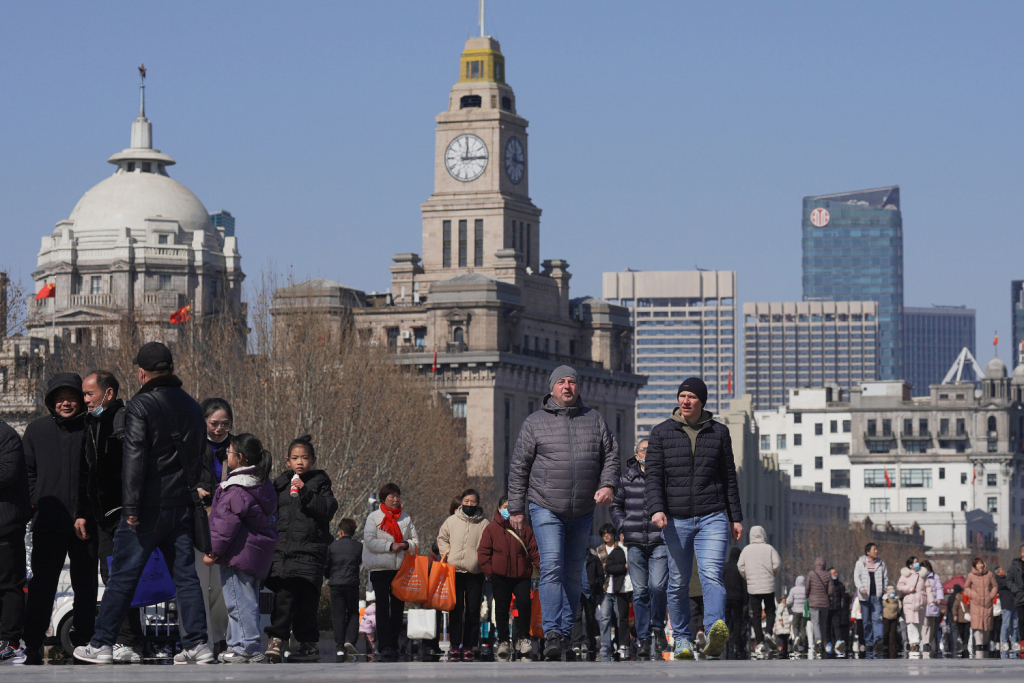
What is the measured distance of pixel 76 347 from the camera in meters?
102

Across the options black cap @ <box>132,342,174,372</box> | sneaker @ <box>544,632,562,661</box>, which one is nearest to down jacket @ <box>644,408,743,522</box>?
sneaker @ <box>544,632,562,661</box>

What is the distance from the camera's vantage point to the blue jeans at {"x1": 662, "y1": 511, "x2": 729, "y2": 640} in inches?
797

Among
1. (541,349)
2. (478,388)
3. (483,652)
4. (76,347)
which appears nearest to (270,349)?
(76,347)

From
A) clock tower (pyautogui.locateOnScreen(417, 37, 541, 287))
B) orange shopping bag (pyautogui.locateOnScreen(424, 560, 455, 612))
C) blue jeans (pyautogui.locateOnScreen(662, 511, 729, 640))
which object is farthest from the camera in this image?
clock tower (pyautogui.locateOnScreen(417, 37, 541, 287))

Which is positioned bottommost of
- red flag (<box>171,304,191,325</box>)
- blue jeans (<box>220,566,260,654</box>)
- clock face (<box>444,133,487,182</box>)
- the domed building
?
blue jeans (<box>220,566,260,654</box>)

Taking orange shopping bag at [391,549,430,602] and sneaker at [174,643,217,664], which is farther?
orange shopping bag at [391,549,430,602]

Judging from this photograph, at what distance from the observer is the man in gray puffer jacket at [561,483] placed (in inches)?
798

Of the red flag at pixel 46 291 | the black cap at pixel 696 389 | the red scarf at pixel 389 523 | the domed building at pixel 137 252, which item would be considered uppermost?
the domed building at pixel 137 252

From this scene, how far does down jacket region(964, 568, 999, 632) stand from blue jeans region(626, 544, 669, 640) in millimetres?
13191

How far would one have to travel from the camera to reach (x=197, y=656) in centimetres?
1855

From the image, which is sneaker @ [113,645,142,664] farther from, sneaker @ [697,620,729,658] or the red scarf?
the red scarf

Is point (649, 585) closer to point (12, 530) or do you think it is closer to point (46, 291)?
point (12, 530)

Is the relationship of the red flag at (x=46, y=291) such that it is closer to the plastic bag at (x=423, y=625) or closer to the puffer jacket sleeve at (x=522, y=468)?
the plastic bag at (x=423, y=625)

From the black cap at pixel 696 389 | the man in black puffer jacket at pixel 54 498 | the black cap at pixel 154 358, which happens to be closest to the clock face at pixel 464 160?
the black cap at pixel 696 389
